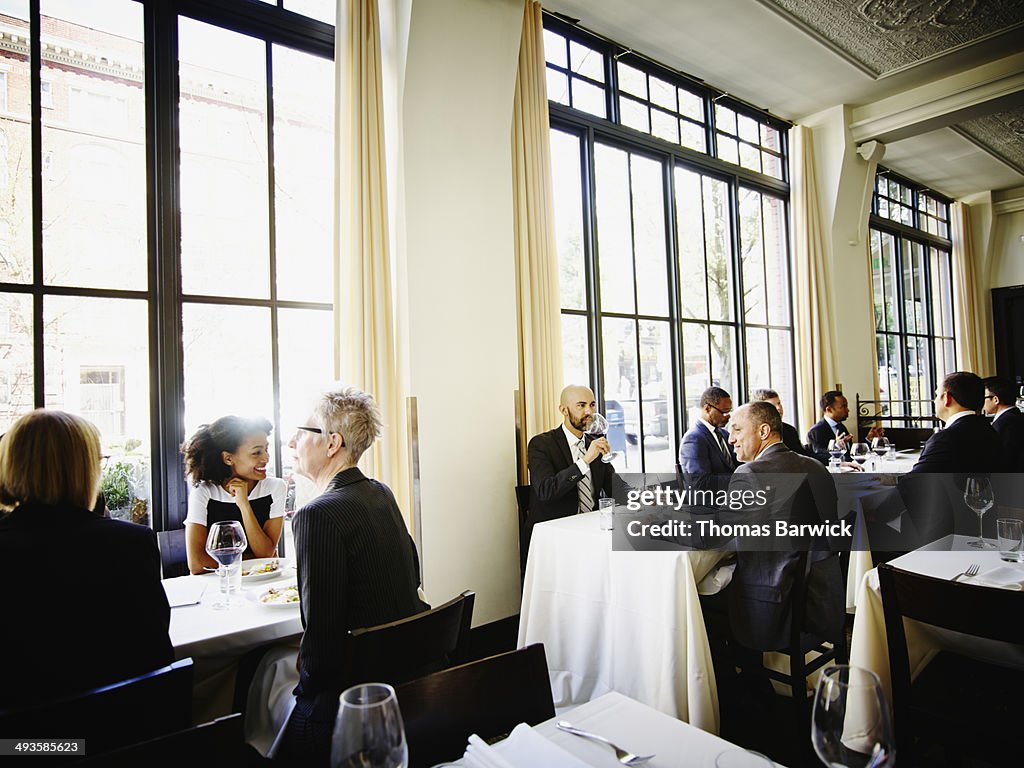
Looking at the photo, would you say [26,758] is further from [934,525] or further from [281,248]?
[934,525]

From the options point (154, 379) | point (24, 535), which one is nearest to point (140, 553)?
point (24, 535)

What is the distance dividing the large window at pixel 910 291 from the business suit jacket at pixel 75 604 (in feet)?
29.6

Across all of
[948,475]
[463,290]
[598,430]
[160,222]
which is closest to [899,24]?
[948,475]

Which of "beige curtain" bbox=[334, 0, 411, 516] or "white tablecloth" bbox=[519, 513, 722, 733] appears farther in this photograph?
"beige curtain" bbox=[334, 0, 411, 516]

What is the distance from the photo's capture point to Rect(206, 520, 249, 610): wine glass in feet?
6.86

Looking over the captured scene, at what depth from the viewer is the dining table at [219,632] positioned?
1829 mm

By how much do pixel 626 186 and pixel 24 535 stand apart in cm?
506

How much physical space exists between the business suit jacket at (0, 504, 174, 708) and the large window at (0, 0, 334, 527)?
1.37 metres

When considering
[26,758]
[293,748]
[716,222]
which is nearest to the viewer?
[26,758]

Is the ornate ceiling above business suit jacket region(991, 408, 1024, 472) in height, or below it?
above

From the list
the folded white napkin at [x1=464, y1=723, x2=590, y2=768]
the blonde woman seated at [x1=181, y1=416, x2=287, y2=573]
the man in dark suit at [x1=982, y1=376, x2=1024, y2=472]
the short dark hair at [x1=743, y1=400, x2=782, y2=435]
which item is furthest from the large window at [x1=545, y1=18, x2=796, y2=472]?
the folded white napkin at [x1=464, y1=723, x2=590, y2=768]

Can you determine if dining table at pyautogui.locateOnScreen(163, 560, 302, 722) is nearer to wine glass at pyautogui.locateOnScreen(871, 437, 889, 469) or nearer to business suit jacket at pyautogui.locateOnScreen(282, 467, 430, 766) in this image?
business suit jacket at pyautogui.locateOnScreen(282, 467, 430, 766)

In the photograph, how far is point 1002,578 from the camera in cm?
211

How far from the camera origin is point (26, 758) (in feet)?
4.00
